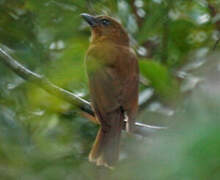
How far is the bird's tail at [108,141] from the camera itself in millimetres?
2620

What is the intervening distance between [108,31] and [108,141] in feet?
5.59

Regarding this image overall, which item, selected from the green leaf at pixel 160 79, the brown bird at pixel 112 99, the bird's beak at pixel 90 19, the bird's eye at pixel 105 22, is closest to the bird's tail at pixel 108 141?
the brown bird at pixel 112 99

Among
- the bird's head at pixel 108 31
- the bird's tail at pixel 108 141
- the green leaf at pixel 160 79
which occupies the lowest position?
the bird's head at pixel 108 31

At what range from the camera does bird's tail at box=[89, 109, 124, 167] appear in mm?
2620

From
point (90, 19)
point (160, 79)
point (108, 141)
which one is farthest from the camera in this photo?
point (90, 19)

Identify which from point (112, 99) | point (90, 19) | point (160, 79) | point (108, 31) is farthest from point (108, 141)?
point (108, 31)

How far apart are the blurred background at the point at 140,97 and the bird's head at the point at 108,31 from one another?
0.07m

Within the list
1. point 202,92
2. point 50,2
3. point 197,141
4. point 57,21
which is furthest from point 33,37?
point 197,141

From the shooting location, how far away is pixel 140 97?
131 inches

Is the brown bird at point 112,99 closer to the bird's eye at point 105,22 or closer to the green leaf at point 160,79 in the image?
the green leaf at point 160,79

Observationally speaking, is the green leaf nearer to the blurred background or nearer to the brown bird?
the blurred background

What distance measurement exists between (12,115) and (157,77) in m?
0.88

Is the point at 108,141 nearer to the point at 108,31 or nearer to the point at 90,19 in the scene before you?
the point at 90,19

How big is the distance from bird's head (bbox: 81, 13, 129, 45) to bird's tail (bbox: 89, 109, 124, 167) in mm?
1336
